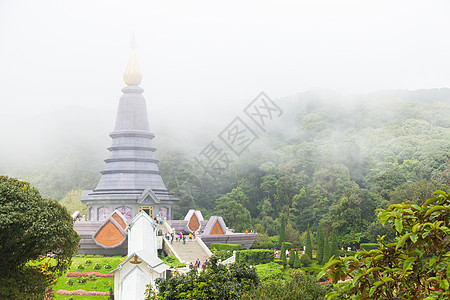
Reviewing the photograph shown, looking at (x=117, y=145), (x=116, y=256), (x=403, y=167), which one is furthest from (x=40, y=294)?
(x=403, y=167)

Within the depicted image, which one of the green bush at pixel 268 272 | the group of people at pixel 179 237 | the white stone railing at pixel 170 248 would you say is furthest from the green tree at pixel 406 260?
the group of people at pixel 179 237

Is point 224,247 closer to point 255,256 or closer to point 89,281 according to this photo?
point 255,256

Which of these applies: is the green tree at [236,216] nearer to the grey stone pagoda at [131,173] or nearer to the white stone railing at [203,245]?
the grey stone pagoda at [131,173]

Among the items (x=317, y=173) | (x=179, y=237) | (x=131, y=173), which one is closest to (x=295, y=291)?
(x=179, y=237)

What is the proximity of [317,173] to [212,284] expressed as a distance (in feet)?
133

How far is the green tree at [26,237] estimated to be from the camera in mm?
14836

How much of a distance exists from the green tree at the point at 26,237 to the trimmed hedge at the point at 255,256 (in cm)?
1173

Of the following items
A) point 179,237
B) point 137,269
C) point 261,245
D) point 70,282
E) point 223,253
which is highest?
point 137,269

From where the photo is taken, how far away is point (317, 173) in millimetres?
49625

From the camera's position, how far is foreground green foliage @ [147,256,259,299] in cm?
1034

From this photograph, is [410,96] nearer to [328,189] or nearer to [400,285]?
[328,189]

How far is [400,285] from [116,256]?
23.3 meters

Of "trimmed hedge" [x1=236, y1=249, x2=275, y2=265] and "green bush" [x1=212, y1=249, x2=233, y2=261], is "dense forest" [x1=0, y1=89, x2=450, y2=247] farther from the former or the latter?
"green bush" [x1=212, y1=249, x2=233, y2=261]

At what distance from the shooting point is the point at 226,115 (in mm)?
72938
